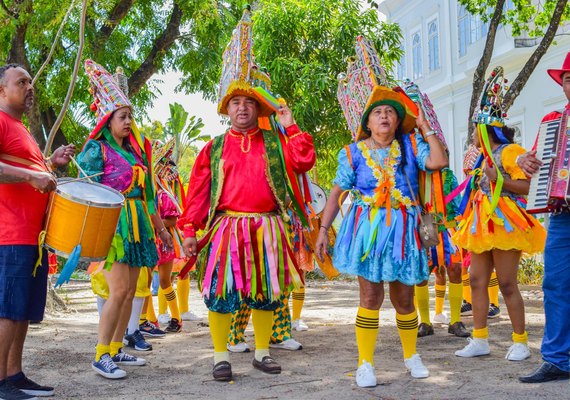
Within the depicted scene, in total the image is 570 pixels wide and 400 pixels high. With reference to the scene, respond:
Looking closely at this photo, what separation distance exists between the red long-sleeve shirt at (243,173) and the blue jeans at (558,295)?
5.82 ft

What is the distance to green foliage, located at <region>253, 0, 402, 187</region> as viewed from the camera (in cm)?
1541

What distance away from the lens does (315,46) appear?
1609cm

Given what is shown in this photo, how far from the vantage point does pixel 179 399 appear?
14.2ft

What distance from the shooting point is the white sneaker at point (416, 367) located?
Result: 472cm

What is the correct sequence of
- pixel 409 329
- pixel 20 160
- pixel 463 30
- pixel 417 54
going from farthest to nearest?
pixel 417 54 → pixel 463 30 → pixel 409 329 → pixel 20 160

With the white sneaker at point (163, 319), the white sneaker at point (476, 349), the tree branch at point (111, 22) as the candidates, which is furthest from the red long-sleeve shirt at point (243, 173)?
the tree branch at point (111, 22)

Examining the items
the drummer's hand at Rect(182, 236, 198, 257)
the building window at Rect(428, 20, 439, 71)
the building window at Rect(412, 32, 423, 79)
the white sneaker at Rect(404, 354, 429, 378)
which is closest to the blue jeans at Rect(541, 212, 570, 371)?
the white sneaker at Rect(404, 354, 429, 378)

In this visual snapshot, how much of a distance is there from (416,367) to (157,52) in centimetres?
1226

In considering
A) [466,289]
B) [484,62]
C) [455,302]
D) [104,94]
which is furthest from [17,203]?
[484,62]

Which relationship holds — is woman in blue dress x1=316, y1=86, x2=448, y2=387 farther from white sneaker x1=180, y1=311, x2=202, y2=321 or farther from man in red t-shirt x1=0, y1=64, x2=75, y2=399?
white sneaker x1=180, y1=311, x2=202, y2=321

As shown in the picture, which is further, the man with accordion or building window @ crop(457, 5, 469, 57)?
building window @ crop(457, 5, 469, 57)

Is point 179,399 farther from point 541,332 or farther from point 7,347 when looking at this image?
point 541,332

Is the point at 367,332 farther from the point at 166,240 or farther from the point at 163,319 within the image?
the point at 163,319

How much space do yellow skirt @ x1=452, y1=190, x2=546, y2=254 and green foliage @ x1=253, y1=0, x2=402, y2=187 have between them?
32.4 feet
